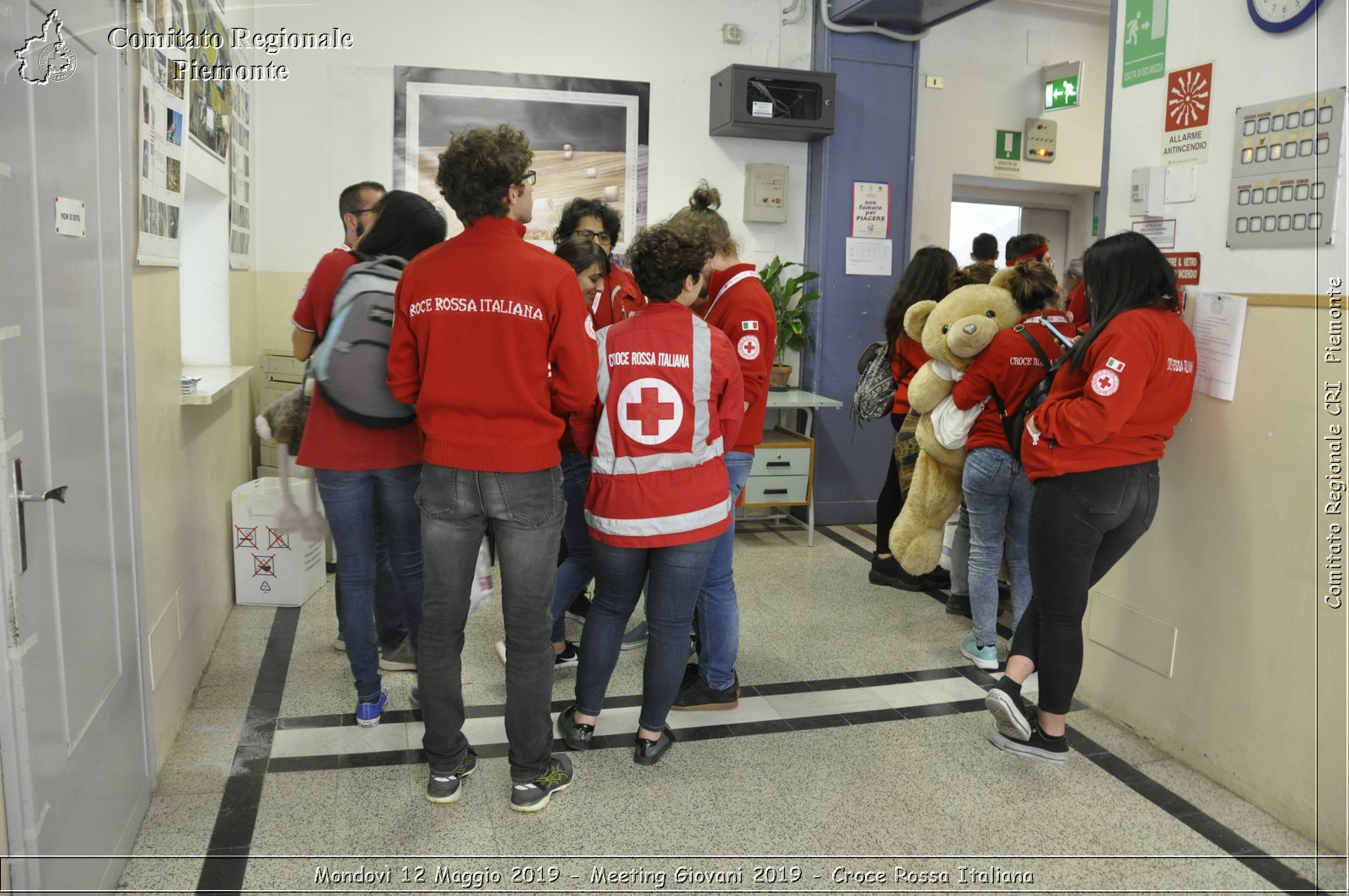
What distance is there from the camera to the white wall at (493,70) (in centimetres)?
477

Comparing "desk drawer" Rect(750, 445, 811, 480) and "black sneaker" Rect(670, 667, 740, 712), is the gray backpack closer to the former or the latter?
"black sneaker" Rect(670, 667, 740, 712)

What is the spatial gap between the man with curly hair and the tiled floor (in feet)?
1.04

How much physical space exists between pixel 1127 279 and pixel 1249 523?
2.34ft

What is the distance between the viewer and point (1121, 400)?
2441 millimetres

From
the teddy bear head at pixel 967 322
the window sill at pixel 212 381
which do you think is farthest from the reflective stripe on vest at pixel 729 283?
the window sill at pixel 212 381

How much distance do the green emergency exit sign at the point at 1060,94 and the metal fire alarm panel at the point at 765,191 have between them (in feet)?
6.13

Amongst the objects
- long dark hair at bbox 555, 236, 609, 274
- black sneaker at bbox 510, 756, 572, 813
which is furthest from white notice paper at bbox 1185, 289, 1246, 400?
black sneaker at bbox 510, 756, 572, 813

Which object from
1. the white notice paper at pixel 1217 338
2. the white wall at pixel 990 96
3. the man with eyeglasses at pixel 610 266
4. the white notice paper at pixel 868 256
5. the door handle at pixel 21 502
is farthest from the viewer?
the white wall at pixel 990 96

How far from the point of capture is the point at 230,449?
3922 mm

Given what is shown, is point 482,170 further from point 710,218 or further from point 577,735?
point 577,735

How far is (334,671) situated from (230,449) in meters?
1.17

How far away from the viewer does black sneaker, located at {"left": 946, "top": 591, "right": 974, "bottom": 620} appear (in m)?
4.07

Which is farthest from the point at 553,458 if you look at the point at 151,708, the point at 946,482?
the point at 946,482

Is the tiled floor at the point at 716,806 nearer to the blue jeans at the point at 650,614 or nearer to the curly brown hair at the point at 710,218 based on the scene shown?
the blue jeans at the point at 650,614
